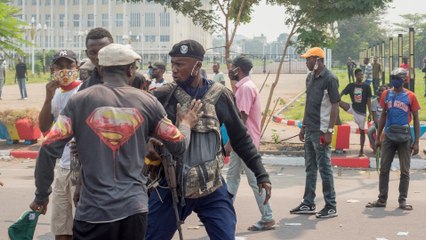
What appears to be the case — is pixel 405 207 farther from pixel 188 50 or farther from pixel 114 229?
pixel 114 229

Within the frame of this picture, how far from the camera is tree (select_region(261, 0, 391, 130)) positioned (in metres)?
15.6

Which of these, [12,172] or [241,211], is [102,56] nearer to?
[241,211]

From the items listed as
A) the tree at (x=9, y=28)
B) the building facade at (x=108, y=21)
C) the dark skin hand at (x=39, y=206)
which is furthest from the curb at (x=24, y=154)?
the building facade at (x=108, y=21)

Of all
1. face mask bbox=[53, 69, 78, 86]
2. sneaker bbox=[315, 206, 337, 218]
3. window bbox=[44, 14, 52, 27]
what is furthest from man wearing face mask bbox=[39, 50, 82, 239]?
window bbox=[44, 14, 52, 27]

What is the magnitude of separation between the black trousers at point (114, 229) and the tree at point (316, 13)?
11.8 metres

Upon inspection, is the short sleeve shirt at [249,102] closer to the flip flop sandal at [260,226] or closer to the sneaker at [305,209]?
the flip flop sandal at [260,226]

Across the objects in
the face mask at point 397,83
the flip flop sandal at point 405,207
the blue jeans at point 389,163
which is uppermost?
the face mask at point 397,83

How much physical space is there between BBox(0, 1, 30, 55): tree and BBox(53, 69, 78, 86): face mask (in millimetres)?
9001

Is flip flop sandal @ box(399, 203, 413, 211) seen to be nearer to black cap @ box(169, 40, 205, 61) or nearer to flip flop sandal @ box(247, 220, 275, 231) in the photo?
flip flop sandal @ box(247, 220, 275, 231)

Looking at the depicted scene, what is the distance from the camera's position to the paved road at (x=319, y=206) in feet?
28.1

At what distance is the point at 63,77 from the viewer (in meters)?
6.02

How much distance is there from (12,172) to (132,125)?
9.70 metres

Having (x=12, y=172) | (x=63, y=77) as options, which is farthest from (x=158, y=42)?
(x=63, y=77)

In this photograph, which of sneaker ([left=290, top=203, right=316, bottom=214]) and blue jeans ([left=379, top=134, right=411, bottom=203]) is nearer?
sneaker ([left=290, top=203, right=316, bottom=214])
